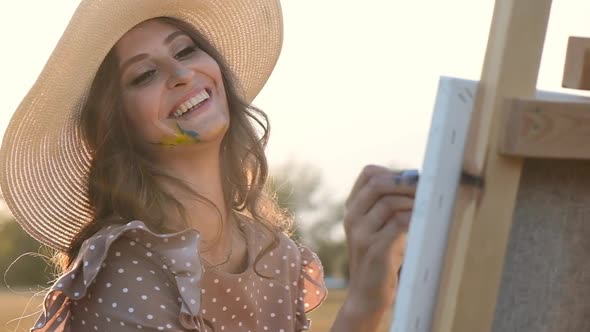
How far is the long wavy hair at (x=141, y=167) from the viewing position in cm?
304

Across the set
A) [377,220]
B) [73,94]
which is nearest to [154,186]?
[73,94]

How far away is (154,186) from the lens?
3037 millimetres

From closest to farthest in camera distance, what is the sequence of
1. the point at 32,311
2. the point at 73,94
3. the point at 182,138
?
the point at 182,138 < the point at 73,94 < the point at 32,311

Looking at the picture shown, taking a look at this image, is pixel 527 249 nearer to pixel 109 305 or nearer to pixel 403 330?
pixel 403 330

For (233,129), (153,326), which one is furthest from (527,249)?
(233,129)

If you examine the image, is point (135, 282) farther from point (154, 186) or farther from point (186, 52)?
point (186, 52)

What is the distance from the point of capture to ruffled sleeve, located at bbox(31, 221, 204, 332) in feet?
9.33

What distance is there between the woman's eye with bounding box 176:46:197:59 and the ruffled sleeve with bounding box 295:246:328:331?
736mm

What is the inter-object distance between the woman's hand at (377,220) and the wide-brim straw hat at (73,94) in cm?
104

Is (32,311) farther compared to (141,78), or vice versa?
(32,311)

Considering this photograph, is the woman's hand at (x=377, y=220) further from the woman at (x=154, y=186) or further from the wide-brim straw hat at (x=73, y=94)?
the wide-brim straw hat at (x=73, y=94)

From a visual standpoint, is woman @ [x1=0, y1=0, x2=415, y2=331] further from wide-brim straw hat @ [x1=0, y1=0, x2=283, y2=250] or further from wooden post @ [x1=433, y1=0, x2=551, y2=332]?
wooden post @ [x1=433, y1=0, x2=551, y2=332]

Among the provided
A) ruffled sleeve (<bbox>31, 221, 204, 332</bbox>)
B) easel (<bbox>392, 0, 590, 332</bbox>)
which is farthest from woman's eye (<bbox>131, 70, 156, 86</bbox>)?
easel (<bbox>392, 0, 590, 332</bbox>)

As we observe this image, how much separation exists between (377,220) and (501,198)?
18.1 inches
